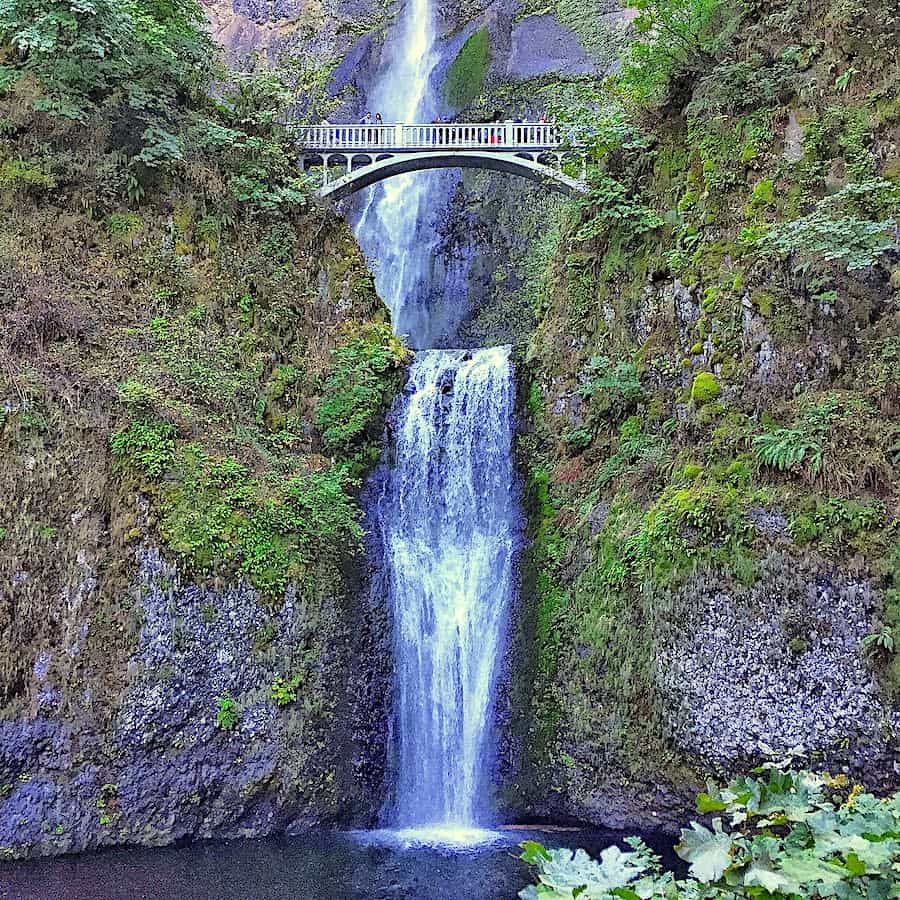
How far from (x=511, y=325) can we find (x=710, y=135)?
1005cm

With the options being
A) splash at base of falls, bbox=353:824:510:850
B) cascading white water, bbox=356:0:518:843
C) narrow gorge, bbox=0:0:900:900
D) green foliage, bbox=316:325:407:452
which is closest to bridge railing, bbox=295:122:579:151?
narrow gorge, bbox=0:0:900:900

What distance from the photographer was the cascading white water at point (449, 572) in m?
11.1

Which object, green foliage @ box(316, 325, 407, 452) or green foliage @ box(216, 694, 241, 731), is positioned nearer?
green foliage @ box(216, 694, 241, 731)

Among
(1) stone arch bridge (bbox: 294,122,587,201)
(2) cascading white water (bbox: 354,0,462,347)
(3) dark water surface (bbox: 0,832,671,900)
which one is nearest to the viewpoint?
(3) dark water surface (bbox: 0,832,671,900)

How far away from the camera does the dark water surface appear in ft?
26.8

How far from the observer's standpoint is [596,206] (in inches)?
546

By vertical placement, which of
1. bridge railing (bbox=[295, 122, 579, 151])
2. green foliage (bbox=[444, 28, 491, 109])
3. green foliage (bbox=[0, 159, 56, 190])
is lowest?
green foliage (bbox=[0, 159, 56, 190])

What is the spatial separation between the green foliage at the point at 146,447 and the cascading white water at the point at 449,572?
3.53 m

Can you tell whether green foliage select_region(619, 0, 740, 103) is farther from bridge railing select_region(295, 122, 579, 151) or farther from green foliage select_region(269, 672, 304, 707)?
green foliage select_region(269, 672, 304, 707)

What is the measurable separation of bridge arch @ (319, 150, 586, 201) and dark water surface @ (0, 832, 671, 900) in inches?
499

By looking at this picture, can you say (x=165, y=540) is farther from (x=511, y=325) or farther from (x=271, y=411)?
(x=511, y=325)

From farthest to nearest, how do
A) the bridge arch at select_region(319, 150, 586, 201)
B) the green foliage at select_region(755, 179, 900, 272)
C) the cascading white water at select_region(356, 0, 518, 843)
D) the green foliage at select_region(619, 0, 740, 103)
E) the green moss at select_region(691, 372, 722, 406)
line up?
1. the bridge arch at select_region(319, 150, 586, 201)
2. the green foliage at select_region(619, 0, 740, 103)
3. the cascading white water at select_region(356, 0, 518, 843)
4. the green moss at select_region(691, 372, 722, 406)
5. the green foliage at select_region(755, 179, 900, 272)

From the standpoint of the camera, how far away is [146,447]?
36.3 feet

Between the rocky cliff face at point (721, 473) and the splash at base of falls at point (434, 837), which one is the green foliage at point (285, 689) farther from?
the rocky cliff face at point (721, 473)
